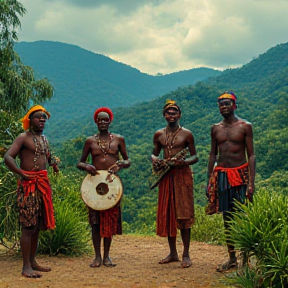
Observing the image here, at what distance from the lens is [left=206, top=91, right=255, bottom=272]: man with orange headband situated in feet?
17.7

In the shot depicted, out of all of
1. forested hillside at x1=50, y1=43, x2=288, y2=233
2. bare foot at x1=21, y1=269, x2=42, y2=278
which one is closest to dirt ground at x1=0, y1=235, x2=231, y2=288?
bare foot at x1=21, y1=269, x2=42, y2=278

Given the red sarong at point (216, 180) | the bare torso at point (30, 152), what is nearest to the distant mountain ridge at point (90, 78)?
the bare torso at point (30, 152)

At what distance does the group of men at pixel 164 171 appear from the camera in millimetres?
5398

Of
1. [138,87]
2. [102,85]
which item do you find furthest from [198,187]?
[138,87]

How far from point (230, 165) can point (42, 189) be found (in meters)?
2.10

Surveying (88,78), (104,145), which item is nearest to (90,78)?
(88,78)

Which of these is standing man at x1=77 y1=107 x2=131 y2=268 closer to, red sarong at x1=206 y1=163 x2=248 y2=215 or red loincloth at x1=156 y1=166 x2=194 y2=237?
red loincloth at x1=156 y1=166 x2=194 y2=237

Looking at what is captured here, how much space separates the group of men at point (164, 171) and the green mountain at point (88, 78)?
8627 cm

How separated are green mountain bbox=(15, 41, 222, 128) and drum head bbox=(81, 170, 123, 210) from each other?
8631 centimetres

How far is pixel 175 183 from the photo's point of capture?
5871 millimetres

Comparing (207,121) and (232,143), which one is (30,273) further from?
(207,121)

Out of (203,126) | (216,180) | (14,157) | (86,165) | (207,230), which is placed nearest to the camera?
(14,157)

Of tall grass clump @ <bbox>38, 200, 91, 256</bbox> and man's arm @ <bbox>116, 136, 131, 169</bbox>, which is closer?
man's arm @ <bbox>116, 136, 131, 169</bbox>

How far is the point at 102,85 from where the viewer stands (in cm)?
11369
